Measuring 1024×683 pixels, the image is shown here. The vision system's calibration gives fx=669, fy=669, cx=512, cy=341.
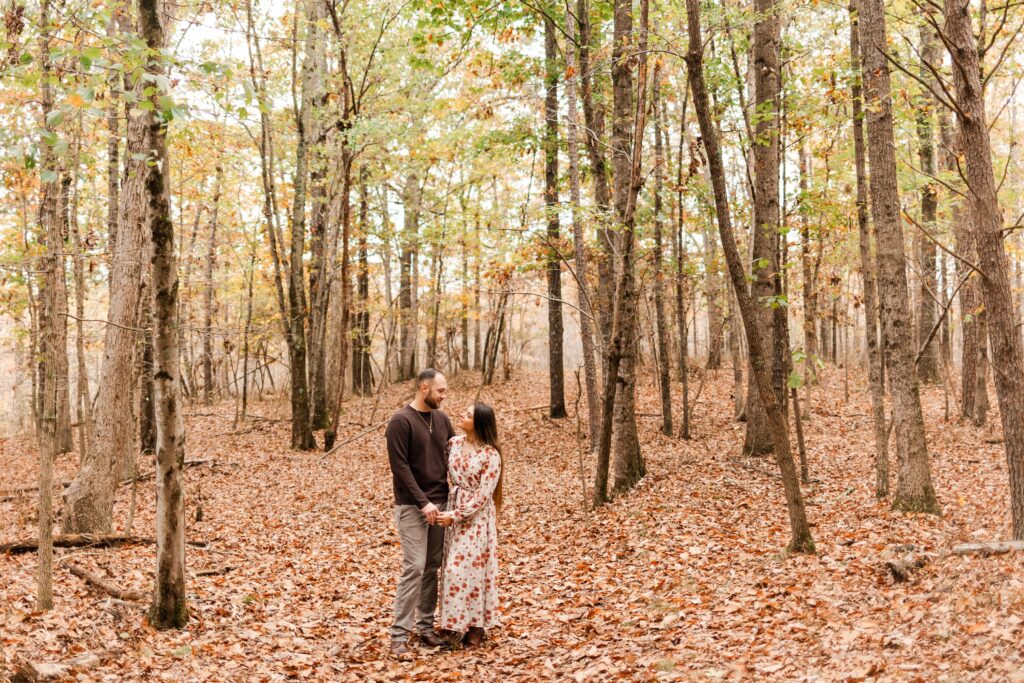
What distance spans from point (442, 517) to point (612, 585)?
238 centimetres

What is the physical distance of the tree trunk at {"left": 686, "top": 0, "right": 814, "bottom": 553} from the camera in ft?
21.9

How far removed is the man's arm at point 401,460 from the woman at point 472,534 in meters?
0.28

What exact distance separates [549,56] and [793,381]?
9.54 metres

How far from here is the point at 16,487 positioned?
13336mm

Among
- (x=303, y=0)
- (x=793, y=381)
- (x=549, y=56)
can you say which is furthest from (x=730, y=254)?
(x=303, y=0)

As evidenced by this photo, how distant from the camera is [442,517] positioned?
5.84m

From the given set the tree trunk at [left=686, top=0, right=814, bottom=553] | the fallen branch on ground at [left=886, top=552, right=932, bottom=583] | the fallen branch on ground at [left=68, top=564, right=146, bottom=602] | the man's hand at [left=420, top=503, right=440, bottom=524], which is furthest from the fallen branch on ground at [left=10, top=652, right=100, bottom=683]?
the fallen branch on ground at [left=886, top=552, right=932, bottom=583]

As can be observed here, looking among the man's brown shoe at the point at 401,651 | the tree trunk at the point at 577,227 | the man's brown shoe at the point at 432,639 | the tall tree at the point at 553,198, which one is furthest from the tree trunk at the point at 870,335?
the man's brown shoe at the point at 401,651

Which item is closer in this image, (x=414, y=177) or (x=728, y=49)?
(x=728, y=49)

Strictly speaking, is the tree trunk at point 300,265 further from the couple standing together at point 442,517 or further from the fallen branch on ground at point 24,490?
the couple standing together at point 442,517

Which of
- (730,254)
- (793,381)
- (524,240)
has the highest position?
(524,240)

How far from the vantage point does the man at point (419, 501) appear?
577 cm

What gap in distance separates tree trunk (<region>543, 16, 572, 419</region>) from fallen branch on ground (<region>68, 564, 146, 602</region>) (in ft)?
23.2

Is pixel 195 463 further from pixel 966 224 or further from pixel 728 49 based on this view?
pixel 966 224
